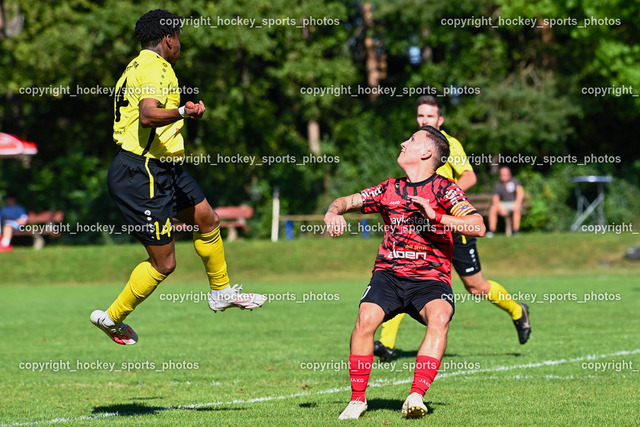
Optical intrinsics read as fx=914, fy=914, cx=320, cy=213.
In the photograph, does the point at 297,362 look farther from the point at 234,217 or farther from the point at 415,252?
the point at 234,217

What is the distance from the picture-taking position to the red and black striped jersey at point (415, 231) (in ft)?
21.9

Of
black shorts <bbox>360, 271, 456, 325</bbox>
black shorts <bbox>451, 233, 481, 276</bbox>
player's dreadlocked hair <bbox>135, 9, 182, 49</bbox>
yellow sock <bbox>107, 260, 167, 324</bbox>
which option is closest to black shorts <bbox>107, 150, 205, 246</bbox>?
yellow sock <bbox>107, 260, 167, 324</bbox>

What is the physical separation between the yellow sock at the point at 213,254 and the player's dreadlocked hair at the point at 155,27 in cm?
157

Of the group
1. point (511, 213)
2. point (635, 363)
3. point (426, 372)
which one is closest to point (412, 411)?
point (426, 372)

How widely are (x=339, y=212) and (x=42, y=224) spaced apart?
25851 millimetres

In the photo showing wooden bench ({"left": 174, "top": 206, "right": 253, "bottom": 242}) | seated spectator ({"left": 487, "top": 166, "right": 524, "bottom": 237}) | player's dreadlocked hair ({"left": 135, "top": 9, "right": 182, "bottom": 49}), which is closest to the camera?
player's dreadlocked hair ({"left": 135, "top": 9, "right": 182, "bottom": 49})

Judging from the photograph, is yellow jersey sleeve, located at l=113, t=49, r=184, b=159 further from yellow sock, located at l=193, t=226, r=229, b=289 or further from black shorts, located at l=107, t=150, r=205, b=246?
yellow sock, located at l=193, t=226, r=229, b=289

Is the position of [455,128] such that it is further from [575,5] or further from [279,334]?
[279,334]

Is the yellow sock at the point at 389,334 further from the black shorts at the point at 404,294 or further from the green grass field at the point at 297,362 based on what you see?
the black shorts at the point at 404,294

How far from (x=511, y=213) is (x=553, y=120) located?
5.05 meters

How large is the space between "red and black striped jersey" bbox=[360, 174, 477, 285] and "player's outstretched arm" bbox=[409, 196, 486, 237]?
24 centimetres

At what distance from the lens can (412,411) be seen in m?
6.17

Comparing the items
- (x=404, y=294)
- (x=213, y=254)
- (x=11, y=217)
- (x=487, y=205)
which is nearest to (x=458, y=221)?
(x=404, y=294)

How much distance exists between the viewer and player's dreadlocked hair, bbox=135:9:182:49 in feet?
23.2
